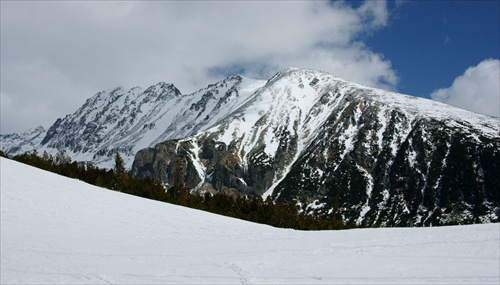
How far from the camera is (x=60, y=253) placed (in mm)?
24016

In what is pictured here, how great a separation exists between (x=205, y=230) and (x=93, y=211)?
12.3 metres

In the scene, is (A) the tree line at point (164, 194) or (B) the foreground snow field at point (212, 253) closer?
(B) the foreground snow field at point (212, 253)

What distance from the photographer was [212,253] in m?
24.3

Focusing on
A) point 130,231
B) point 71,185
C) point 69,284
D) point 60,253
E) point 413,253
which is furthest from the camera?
point 71,185

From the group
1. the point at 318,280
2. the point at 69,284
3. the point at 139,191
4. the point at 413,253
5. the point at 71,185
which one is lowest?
the point at 69,284

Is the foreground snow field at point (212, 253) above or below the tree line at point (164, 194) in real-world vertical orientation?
below

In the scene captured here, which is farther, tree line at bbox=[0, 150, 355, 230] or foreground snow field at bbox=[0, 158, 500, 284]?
tree line at bbox=[0, 150, 355, 230]

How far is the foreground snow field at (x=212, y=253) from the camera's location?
58.7 feet

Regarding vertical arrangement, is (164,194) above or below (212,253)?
above

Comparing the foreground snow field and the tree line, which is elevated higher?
the tree line

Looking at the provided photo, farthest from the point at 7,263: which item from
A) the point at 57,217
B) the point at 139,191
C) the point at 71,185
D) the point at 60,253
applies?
the point at 139,191

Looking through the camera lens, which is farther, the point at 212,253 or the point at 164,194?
the point at 164,194

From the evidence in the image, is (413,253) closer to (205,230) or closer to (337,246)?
(337,246)

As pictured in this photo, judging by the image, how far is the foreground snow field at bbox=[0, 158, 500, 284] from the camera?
17.9m
